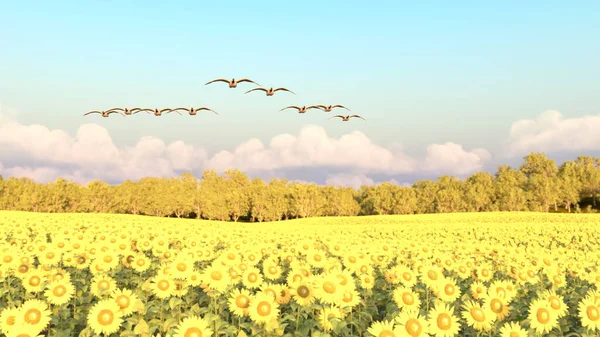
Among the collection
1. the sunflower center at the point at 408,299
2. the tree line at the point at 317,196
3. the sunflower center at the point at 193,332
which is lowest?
the sunflower center at the point at 193,332

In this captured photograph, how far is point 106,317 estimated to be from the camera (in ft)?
16.8

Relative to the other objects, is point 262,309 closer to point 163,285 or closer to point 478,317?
point 163,285

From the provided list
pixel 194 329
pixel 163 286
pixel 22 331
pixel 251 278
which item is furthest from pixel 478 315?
pixel 22 331

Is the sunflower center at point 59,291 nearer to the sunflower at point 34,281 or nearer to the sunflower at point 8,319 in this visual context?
the sunflower at point 34,281

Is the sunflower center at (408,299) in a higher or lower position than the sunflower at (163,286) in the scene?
lower

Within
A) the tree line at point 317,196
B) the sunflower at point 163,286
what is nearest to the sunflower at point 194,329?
the sunflower at point 163,286

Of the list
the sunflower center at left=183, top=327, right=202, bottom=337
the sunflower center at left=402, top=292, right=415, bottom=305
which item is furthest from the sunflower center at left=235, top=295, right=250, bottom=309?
the sunflower center at left=402, top=292, right=415, bottom=305

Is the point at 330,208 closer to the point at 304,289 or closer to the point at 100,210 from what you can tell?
the point at 100,210

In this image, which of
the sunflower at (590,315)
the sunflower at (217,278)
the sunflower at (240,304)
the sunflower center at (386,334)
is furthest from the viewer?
the sunflower at (217,278)

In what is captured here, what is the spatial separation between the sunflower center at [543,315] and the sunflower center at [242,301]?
3.68 meters

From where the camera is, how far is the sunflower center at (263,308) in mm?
4957

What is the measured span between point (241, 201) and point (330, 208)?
24.5 metres

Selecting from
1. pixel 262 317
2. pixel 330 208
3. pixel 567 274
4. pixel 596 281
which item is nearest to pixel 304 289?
pixel 262 317

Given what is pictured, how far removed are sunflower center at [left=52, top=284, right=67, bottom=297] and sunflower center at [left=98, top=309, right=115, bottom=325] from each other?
50.3 inches
